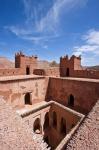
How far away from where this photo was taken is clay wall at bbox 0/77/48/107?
1223cm

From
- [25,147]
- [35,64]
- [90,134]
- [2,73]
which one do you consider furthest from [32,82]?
[90,134]

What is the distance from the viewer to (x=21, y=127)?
7.85m

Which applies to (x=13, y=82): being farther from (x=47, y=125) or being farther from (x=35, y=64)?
(x=35, y=64)

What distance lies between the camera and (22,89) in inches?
531

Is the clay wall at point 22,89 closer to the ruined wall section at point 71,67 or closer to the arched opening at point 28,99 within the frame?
the arched opening at point 28,99

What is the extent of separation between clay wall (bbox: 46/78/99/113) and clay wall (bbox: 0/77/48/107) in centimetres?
110

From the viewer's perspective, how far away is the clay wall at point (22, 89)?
12234 mm

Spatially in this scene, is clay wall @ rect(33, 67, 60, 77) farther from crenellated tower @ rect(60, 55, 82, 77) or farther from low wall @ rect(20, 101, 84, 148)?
low wall @ rect(20, 101, 84, 148)

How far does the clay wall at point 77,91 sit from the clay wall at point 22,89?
110cm

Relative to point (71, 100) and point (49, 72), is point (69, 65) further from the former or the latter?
point (71, 100)

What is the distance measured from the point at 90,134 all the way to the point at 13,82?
8.60 meters

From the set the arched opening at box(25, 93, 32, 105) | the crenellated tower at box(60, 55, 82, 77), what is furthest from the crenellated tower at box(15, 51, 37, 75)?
the arched opening at box(25, 93, 32, 105)

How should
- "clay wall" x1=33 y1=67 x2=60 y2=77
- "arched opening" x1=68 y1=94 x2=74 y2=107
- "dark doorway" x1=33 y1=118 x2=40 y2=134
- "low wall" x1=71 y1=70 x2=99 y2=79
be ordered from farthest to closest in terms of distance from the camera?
"clay wall" x1=33 y1=67 x2=60 y2=77 → "low wall" x1=71 y1=70 x2=99 y2=79 → "arched opening" x1=68 y1=94 x2=74 y2=107 → "dark doorway" x1=33 y1=118 x2=40 y2=134

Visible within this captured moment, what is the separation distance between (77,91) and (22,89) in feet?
17.5
